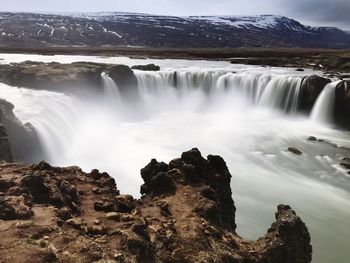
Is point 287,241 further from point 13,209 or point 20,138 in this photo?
point 20,138

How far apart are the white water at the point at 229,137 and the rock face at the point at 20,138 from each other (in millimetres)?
1031

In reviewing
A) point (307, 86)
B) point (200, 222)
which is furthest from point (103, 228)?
point (307, 86)

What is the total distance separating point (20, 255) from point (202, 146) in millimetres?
20754

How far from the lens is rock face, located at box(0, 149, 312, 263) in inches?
270

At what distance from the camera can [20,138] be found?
60.8ft

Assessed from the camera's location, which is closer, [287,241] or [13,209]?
[13,209]

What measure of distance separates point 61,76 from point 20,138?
1413cm

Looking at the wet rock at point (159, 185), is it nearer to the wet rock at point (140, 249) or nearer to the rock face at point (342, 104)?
the wet rock at point (140, 249)

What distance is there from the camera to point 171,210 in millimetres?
9188

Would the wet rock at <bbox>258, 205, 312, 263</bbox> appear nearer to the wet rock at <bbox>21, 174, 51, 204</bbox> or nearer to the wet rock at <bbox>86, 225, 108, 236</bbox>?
the wet rock at <bbox>86, 225, 108, 236</bbox>

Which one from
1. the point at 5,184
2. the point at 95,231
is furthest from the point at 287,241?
the point at 5,184

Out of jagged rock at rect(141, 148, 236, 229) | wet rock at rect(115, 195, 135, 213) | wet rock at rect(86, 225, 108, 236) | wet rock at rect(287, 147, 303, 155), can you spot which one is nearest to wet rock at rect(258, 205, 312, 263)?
jagged rock at rect(141, 148, 236, 229)

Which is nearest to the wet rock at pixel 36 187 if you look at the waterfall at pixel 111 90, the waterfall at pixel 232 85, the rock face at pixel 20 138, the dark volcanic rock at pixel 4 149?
the dark volcanic rock at pixel 4 149

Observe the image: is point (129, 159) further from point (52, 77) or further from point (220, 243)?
point (220, 243)
